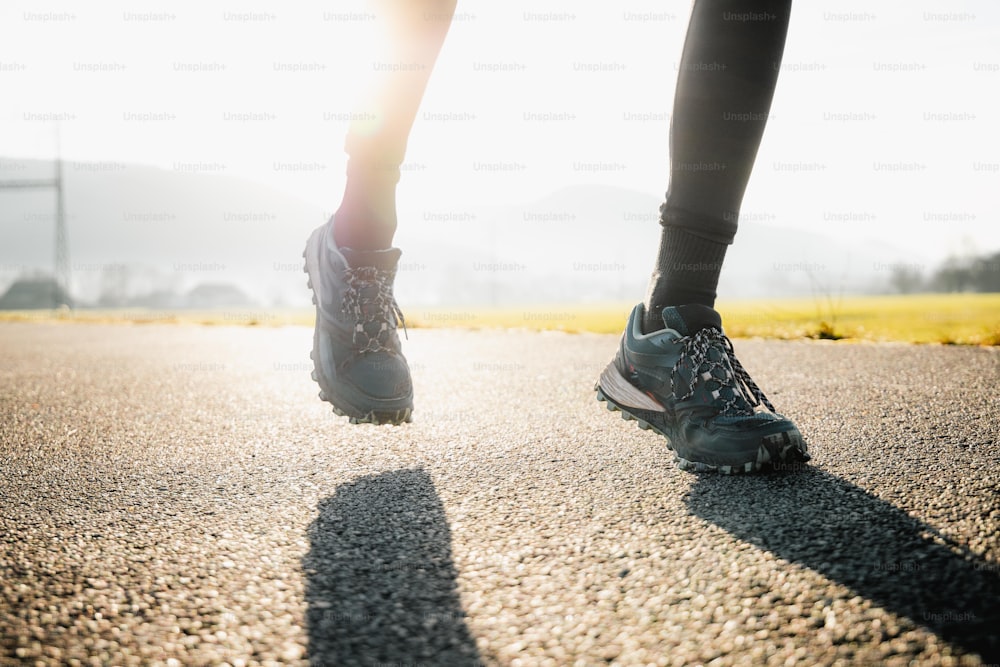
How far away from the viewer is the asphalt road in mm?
707

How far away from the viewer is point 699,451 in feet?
4.31

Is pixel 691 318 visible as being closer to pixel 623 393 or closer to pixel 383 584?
pixel 623 393

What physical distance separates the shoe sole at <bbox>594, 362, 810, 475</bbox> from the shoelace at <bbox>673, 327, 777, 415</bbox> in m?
0.09

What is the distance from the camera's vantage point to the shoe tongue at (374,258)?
176 centimetres

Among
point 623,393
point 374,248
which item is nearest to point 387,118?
point 374,248

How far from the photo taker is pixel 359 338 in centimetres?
164

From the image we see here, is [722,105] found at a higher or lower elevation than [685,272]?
higher

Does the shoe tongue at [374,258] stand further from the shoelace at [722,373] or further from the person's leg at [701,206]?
the shoelace at [722,373]

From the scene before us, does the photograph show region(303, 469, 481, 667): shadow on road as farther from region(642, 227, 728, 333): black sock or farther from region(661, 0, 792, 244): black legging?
region(661, 0, 792, 244): black legging

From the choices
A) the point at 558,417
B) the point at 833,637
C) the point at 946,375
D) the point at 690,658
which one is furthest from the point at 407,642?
the point at 946,375

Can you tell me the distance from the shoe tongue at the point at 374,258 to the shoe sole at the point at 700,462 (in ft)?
2.15

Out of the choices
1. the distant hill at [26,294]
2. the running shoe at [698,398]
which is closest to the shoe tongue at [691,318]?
the running shoe at [698,398]

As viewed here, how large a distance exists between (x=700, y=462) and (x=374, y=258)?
0.96 meters

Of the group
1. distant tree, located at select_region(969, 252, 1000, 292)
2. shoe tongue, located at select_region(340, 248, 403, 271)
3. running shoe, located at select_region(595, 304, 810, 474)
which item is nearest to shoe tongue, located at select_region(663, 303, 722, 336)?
running shoe, located at select_region(595, 304, 810, 474)
